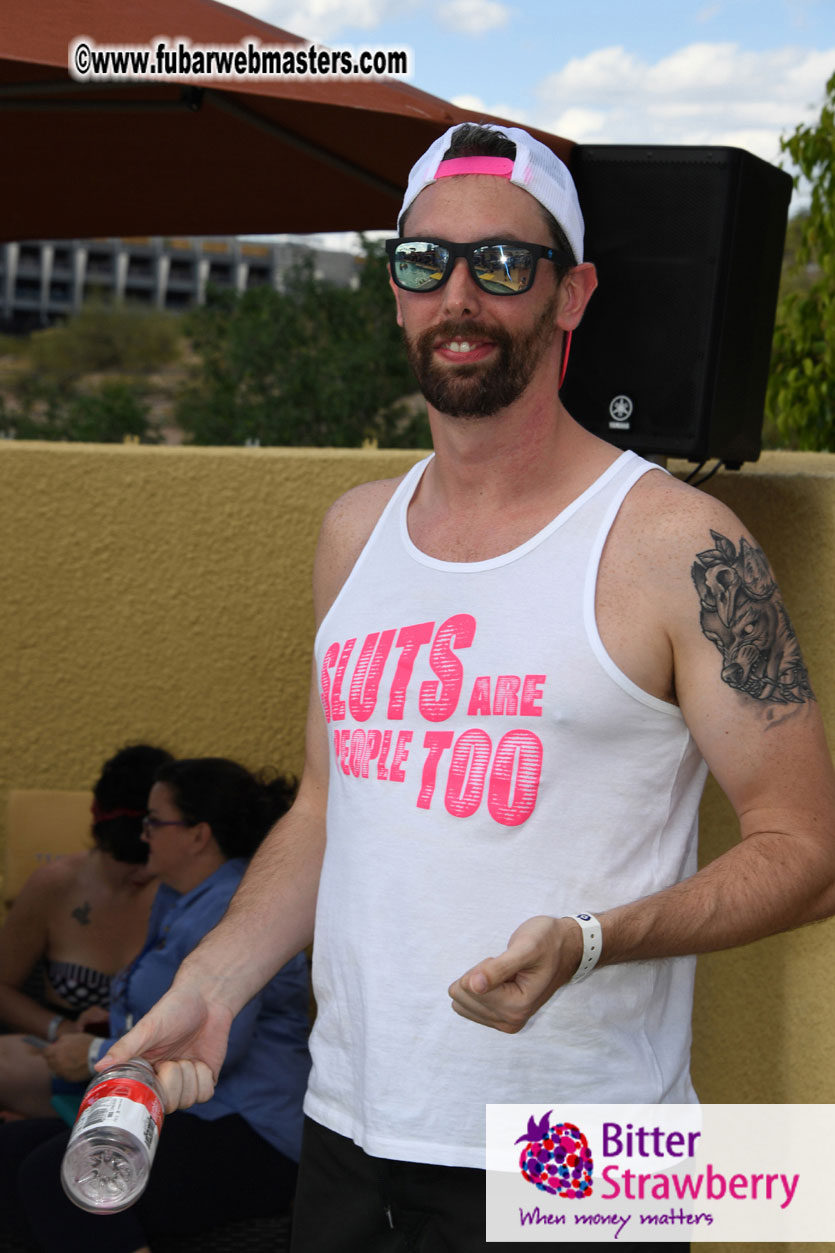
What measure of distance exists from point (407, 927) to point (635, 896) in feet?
0.98

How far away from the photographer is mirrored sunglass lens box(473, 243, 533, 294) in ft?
6.05

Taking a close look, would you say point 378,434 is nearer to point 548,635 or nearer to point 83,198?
point 83,198

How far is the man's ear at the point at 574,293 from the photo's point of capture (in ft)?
6.38

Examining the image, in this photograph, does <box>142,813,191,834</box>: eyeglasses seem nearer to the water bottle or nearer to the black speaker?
the black speaker

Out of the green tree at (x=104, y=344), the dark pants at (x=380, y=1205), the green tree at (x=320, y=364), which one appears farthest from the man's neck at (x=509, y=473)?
the green tree at (x=104, y=344)

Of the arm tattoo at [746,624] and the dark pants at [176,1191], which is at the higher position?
the arm tattoo at [746,624]

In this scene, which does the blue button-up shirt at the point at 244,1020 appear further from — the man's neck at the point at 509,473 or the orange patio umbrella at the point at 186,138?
the orange patio umbrella at the point at 186,138

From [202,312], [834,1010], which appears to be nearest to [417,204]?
[834,1010]

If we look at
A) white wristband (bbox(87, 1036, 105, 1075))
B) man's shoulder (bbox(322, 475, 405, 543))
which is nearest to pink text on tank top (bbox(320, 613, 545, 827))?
man's shoulder (bbox(322, 475, 405, 543))

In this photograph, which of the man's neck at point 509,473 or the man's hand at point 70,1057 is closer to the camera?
the man's neck at point 509,473

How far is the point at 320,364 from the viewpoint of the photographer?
15.5m

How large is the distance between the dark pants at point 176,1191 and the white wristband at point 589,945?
173 cm

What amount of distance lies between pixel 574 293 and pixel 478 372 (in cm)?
24

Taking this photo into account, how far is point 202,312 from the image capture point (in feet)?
60.6
